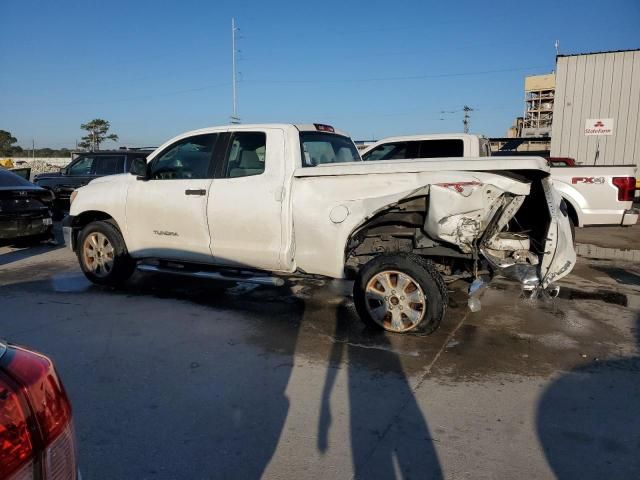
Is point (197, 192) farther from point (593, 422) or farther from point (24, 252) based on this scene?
point (24, 252)

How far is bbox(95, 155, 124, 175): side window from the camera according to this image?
40.4ft

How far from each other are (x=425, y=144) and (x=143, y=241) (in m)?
5.30

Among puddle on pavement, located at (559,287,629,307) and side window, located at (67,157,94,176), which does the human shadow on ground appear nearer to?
puddle on pavement, located at (559,287,629,307)

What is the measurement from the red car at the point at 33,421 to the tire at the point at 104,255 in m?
5.21

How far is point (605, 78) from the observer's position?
59.6ft

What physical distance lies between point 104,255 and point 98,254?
4.5 inches

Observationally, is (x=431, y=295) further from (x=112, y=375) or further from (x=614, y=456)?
(x=112, y=375)

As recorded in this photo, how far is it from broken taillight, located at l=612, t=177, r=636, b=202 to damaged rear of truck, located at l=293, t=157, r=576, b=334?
15.1 ft

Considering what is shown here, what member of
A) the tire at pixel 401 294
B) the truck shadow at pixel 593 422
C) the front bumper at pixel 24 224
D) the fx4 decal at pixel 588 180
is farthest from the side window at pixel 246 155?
the fx4 decal at pixel 588 180

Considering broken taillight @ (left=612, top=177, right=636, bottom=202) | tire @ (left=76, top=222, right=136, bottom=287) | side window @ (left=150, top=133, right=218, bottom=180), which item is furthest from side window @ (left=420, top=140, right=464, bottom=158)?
tire @ (left=76, top=222, right=136, bottom=287)

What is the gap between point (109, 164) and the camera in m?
12.4

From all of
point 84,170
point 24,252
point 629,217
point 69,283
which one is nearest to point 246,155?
point 69,283

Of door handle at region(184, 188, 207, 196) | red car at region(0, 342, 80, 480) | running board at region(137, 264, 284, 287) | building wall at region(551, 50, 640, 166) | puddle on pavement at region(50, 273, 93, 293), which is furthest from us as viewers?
building wall at region(551, 50, 640, 166)

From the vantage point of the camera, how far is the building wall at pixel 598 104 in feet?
58.7
